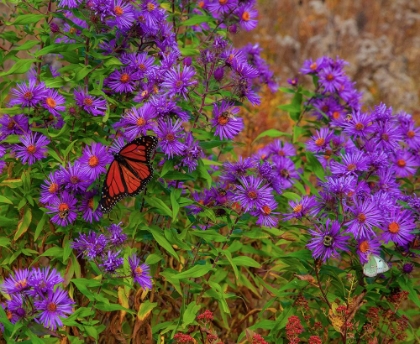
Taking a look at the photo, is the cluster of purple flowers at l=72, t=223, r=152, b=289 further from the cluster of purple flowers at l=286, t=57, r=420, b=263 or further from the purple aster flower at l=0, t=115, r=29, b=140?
the cluster of purple flowers at l=286, t=57, r=420, b=263

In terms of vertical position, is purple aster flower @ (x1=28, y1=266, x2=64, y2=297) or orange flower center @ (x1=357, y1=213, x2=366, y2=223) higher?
orange flower center @ (x1=357, y1=213, x2=366, y2=223)

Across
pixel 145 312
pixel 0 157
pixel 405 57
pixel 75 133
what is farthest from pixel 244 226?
pixel 405 57

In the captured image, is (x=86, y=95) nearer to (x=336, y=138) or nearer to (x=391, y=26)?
(x=336, y=138)

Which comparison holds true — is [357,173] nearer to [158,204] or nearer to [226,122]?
[226,122]

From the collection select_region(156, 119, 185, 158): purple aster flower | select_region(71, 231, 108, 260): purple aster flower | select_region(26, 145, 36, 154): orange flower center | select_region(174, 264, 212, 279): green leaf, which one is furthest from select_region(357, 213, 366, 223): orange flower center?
select_region(26, 145, 36, 154): orange flower center

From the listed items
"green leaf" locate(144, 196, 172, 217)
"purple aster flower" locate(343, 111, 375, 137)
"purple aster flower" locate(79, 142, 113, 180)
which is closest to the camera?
"purple aster flower" locate(79, 142, 113, 180)

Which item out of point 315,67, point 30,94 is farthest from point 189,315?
point 315,67
